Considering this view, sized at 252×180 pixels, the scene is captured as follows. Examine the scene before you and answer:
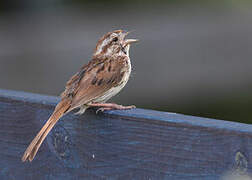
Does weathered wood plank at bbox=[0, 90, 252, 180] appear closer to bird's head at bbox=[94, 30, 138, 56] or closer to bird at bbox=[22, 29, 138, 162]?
bird at bbox=[22, 29, 138, 162]

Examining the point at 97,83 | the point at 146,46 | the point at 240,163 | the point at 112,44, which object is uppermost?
the point at 146,46

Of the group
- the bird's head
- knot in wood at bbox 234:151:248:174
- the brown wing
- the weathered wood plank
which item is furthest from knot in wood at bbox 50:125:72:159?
the bird's head

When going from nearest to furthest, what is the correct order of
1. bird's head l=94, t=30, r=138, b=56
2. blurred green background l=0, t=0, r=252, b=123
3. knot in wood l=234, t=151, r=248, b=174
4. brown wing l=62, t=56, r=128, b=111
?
knot in wood l=234, t=151, r=248, b=174 < brown wing l=62, t=56, r=128, b=111 < bird's head l=94, t=30, r=138, b=56 < blurred green background l=0, t=0, r=252, b=123

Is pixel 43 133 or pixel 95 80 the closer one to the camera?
pixel 43 133

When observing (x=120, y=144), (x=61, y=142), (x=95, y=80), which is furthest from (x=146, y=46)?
(x=120, y=144)

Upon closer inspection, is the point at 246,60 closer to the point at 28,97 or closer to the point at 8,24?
the point at 8,24

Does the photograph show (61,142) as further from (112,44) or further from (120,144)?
(112,44)
